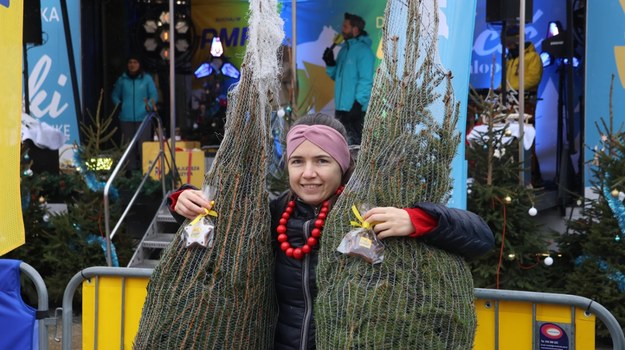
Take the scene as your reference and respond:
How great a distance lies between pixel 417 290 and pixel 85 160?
21.6 ft

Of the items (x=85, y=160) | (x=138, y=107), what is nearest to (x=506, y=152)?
(x=85, y=160)

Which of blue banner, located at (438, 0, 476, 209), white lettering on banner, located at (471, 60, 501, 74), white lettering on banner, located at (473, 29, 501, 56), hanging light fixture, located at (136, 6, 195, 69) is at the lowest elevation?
blue banner, located at (438, 0, 476, 209)

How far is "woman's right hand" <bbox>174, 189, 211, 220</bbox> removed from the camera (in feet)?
9.64

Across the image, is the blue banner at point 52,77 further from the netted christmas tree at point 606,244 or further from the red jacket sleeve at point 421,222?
the red jacket sleeve at point 421,222

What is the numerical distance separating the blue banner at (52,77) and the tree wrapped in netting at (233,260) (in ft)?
31.1

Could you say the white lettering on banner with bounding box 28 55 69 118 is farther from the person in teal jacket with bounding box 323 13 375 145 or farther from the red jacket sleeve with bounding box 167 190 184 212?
the red jacket sleeve with bounding box 167 190 184 212

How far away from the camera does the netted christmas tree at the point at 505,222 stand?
7.08 m

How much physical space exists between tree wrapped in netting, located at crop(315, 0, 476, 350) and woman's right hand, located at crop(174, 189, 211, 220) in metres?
→ 0.46

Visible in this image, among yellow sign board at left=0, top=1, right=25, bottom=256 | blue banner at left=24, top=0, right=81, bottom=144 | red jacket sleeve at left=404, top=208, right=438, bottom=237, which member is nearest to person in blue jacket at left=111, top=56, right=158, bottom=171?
blue banner at left=24, top=0, right=81, bottom=144

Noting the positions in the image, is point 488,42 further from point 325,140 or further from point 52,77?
point 325,140

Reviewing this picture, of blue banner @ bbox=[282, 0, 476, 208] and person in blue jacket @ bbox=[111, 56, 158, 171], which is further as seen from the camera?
person in blue jacket @ bbox=[111, 56, 158, 171]

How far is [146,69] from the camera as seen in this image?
43.1 feet

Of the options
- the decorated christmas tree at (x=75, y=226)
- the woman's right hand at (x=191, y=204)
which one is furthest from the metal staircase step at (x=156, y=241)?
the woman's right hand at (x=191, y=204)

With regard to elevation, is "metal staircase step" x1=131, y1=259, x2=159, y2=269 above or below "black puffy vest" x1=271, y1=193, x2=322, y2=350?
below
